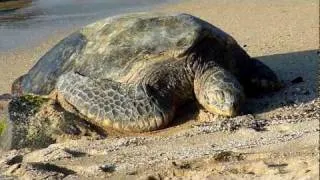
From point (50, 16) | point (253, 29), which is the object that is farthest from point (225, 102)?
point (50, 16)

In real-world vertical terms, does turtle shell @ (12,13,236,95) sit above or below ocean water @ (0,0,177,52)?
above

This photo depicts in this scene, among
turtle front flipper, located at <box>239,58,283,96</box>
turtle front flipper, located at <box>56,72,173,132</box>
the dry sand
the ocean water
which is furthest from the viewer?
the ocean water

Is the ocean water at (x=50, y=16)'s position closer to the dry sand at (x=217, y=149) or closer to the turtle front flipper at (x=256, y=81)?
the turtle front flipper at (x=256, y=81)

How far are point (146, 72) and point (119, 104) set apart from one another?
0.52 m

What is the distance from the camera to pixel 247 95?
616cm

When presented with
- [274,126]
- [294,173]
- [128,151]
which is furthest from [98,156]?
[294,173]

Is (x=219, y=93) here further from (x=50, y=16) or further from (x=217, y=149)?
(x=50, y=16)

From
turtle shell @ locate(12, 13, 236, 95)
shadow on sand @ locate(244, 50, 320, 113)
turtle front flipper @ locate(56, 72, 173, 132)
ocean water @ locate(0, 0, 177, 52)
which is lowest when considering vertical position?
ocean water @ locate(0, 0, 177, 52)

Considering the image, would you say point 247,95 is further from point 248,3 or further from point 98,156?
point 248,3

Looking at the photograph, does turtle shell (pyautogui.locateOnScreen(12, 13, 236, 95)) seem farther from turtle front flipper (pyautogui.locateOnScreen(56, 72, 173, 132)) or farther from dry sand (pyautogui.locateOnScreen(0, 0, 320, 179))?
dry sand (pyautogui.locateOnScreen(0, 0, 320, 179))

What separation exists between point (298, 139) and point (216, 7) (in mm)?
12130

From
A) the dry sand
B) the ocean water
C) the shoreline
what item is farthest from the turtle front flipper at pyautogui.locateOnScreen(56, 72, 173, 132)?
the ocean water

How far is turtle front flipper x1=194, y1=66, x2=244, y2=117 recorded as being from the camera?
5.28 m

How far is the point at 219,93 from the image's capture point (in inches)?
211
